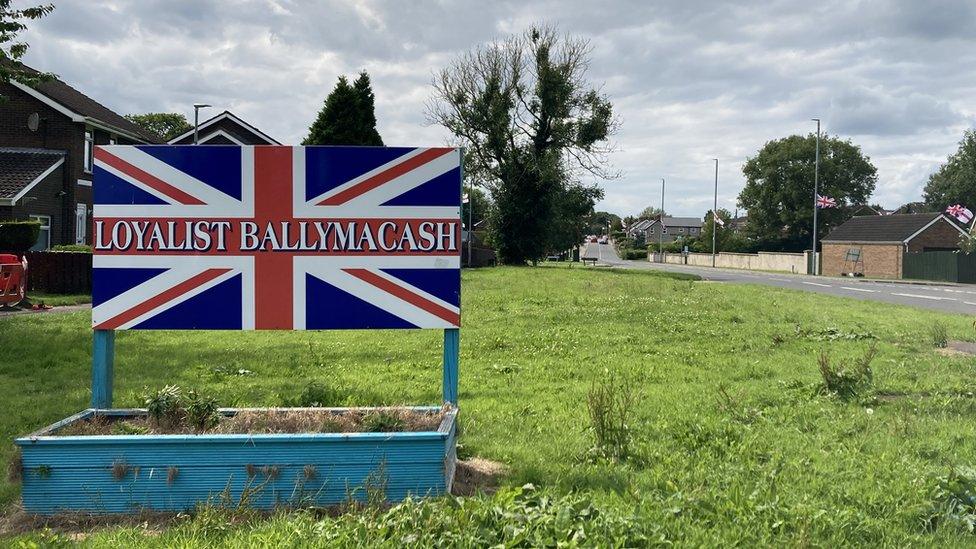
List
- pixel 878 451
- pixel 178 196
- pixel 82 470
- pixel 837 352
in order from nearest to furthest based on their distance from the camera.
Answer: pixel 82 470, pixel 178 196, pixel 878 451, pixel 837 352

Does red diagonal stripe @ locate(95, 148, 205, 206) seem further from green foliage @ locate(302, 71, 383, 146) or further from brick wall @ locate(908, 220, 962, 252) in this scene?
brick wall @ locate(908, 220, 962, 252)

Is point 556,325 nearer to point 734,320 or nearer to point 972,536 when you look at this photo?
point 734,320

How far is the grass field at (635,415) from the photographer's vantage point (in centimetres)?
350

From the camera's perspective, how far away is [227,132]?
41.1m

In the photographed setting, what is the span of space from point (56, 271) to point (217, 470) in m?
18.0

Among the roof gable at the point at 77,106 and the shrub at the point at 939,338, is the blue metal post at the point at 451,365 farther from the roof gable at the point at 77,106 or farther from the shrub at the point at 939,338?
the roof gable at the point at 77,106

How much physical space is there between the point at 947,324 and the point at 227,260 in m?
13.8

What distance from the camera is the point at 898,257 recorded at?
165ft

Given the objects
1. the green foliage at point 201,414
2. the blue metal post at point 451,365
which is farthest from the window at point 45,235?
the blue metal post at point 451,365

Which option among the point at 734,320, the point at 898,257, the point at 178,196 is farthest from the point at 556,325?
the point at 898,257

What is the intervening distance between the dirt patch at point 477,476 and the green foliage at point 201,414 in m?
1.50

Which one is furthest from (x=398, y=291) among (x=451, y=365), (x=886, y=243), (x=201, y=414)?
(x=886, y=243)

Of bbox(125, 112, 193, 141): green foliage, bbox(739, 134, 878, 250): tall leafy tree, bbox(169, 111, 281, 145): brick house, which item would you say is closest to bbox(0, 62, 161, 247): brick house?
bbox(169, 111, 281, 145): brick house

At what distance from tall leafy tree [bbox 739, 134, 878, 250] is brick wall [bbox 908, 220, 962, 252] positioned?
3069 cm
